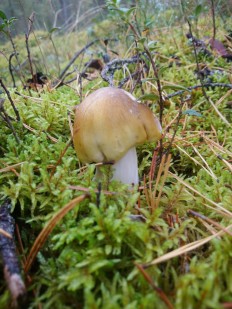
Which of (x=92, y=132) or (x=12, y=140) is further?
(x=12, y=140)

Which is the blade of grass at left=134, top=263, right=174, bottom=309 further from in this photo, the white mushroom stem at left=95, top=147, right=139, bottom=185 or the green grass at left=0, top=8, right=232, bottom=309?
the white mushroom stem at left=95, top=147, right=139, bottom=185

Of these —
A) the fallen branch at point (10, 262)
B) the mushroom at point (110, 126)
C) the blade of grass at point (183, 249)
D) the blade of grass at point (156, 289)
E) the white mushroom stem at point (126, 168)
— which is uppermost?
the mushroom at point (110, 126)

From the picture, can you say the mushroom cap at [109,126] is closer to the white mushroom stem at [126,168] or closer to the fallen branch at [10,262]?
the white mushroom stem at [126,168]

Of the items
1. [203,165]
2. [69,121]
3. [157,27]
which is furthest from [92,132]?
[157,27]

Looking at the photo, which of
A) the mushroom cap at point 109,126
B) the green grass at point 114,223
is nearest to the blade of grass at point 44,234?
the green grass at point 114,223

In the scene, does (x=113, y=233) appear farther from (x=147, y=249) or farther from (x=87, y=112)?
(x=87, y=112)

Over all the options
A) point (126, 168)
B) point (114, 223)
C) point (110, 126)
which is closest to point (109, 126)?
point (110, 126)
